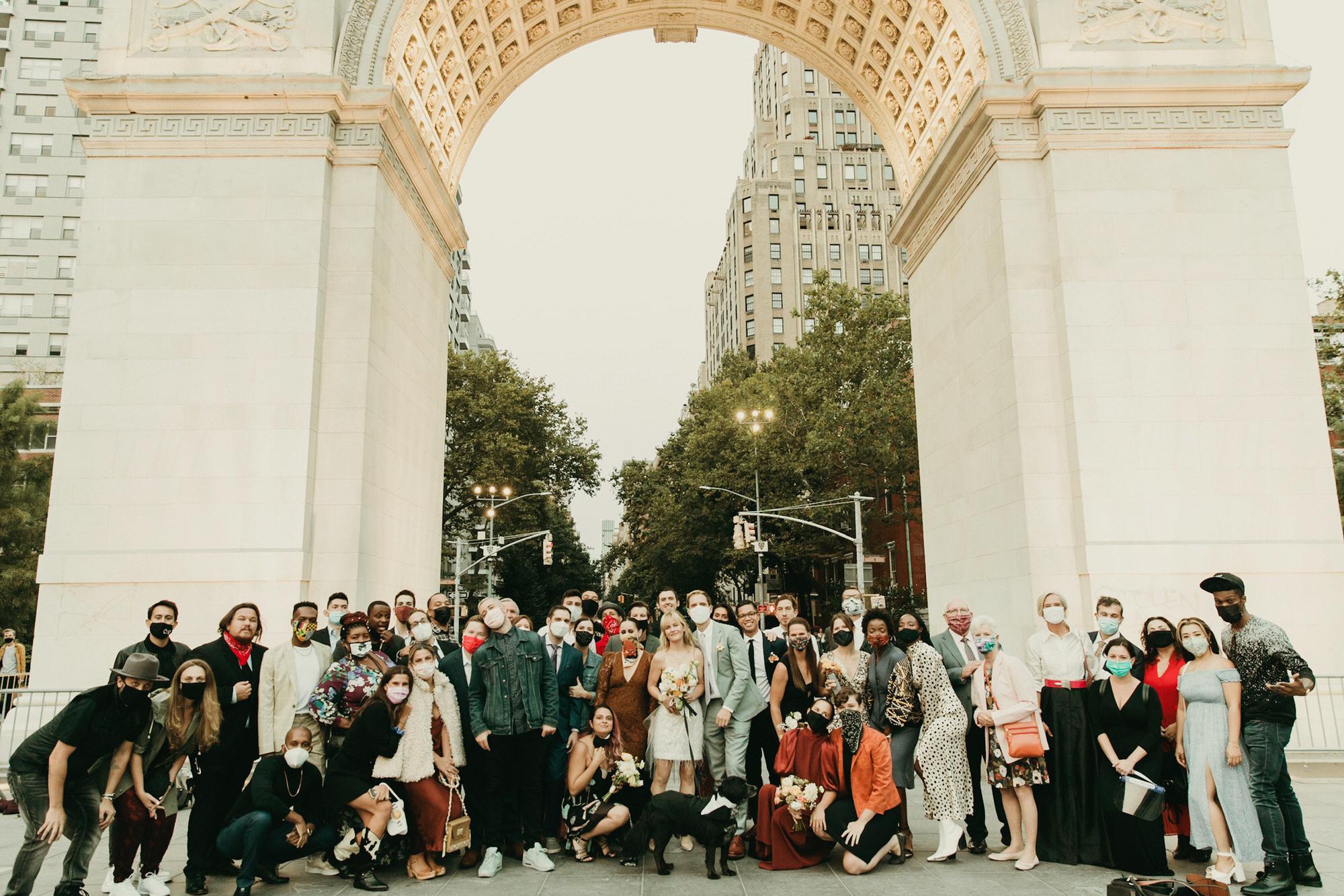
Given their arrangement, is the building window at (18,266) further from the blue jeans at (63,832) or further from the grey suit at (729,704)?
the grey suit at (729,704)

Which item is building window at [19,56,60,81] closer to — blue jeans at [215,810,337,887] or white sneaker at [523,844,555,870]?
blue jeans at [215,810,337,887]

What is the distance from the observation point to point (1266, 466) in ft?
47.7

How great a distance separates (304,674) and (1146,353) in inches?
509

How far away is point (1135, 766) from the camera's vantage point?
26.7 ft

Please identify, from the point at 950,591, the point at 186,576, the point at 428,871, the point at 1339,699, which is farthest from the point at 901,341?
the point at 428,871

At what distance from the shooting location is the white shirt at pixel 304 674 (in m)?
8.38

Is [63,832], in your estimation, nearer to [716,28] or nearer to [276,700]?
[276,700]

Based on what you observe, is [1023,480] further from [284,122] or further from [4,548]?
[4,548]

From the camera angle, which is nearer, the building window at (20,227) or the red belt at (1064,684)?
the red belt at (1064,684)

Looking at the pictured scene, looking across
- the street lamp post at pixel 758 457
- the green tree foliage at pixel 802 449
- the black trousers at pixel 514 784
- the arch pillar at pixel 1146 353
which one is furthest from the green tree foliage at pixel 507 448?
the black trousers at pixel 514 784

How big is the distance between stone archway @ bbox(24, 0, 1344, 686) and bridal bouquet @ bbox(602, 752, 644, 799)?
6999mm

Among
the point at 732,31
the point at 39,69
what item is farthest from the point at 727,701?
the point at 39,69

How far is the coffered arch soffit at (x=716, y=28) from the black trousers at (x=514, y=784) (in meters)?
11.8

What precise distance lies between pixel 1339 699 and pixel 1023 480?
16.6 feet
